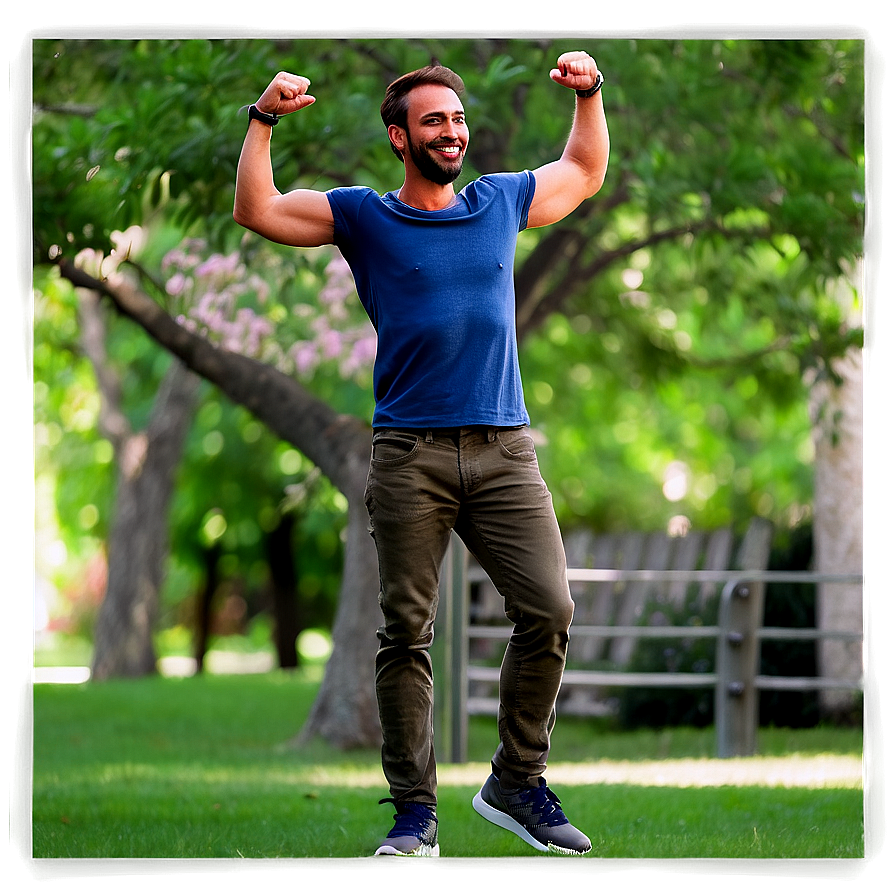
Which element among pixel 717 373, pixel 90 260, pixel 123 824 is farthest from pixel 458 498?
pixel 717 373

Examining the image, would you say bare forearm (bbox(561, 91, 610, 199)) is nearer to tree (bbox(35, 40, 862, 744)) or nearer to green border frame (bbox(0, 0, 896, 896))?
green border frame (bbox(0, 0, 896, 896))

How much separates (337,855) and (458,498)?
47.4 inches

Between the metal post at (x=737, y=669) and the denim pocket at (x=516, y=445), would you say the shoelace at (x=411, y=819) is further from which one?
the metal post at (x=737, y=669)

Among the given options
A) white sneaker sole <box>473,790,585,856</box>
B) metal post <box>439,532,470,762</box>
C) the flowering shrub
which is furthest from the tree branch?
white sneaker sole <box>473,790,585,856</box>

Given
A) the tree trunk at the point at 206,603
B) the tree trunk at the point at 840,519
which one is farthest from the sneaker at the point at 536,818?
the tree trunk at the point at 206,603

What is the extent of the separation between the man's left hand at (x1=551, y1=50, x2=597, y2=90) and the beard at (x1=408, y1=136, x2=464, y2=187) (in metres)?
0.33

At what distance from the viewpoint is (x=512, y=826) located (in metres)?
3.52

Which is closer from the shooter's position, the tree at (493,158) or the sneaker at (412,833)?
the sneaker at (412,833)

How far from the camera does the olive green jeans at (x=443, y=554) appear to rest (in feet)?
10.9

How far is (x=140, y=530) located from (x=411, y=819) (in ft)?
35.0

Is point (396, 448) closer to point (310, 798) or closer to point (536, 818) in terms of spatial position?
point (536, 818)

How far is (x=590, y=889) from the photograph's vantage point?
2922 mm

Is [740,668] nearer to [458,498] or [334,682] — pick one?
[334,682]

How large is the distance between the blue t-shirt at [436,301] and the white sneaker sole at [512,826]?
1083 millimetres
